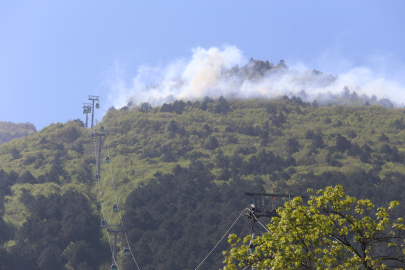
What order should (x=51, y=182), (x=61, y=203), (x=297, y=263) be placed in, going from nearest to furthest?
1. (x=297, y=263)
2. (x=61, y=203)
3. (x=51, y=182)

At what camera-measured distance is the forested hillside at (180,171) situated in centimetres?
6938

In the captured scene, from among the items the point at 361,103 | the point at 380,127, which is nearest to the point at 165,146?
the point at 380,127

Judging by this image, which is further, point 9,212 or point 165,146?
point 165,146

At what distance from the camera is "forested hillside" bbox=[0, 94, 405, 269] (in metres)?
69.4

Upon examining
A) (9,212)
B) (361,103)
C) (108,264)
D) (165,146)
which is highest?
(361,103)

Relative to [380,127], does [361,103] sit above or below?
above

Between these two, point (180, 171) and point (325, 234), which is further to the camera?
point (180, 171)

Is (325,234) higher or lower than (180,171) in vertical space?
lower

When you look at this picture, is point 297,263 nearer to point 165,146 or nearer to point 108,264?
point 108,264

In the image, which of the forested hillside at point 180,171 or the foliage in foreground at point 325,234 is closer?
the foliage in foreground at point 325,234

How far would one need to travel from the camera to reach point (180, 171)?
92.6m

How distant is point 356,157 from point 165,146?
42.3 meters

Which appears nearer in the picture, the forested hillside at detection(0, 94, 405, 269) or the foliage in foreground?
the foliage in foreground

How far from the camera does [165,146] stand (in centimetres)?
10994
